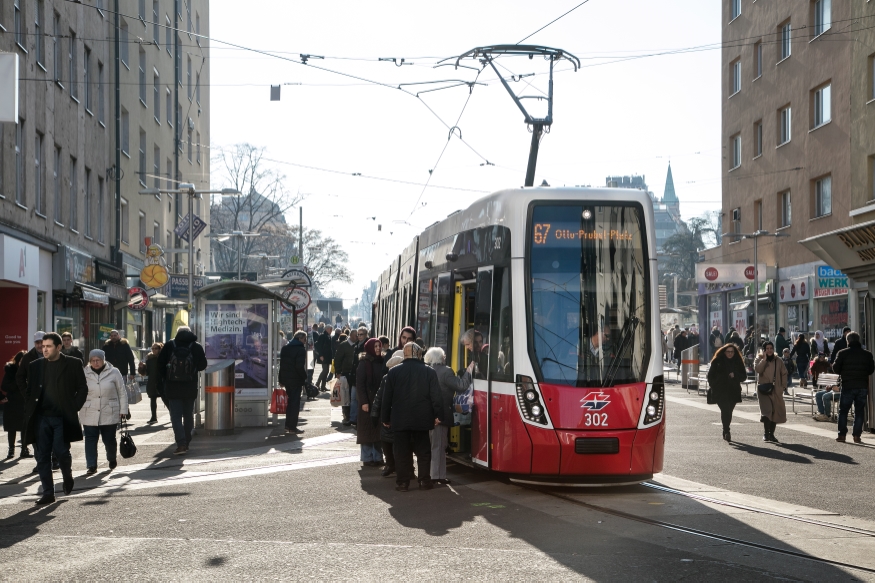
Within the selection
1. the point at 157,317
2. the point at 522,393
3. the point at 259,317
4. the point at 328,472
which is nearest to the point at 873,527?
the point at 522,393

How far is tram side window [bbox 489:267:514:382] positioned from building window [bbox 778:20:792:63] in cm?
2905

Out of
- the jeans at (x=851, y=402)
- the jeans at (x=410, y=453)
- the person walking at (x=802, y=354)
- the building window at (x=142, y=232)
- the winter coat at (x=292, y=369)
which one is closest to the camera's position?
the jeans at (x=410, y=453)

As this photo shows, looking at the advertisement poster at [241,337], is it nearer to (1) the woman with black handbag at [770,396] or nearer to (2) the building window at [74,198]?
(1) the woman with black handbag at [770,396]

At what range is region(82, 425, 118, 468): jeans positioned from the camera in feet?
45.1

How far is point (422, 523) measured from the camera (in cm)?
964

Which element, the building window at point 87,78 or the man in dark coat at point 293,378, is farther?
the building window at point 87,78

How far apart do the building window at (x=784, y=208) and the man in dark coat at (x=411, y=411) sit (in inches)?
1161

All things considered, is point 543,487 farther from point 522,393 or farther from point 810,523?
point 810,523

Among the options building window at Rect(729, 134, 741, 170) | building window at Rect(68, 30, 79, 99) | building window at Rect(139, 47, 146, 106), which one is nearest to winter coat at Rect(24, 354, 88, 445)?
building window at Rect(68, 30, 79, 99)

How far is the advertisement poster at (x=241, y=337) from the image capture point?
20547mm

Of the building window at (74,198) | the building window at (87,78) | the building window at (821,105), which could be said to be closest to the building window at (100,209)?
the building window at (87,78)

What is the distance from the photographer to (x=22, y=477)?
1348 cm

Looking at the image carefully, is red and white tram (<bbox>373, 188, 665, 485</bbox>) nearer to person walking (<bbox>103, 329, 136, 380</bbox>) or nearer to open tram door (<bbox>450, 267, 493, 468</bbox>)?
open tram door (<bbox>450, 267, 493, 468</bbox>)

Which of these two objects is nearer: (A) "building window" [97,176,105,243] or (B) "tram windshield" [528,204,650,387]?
(B) "tram windshield" [528,204,650,387]
